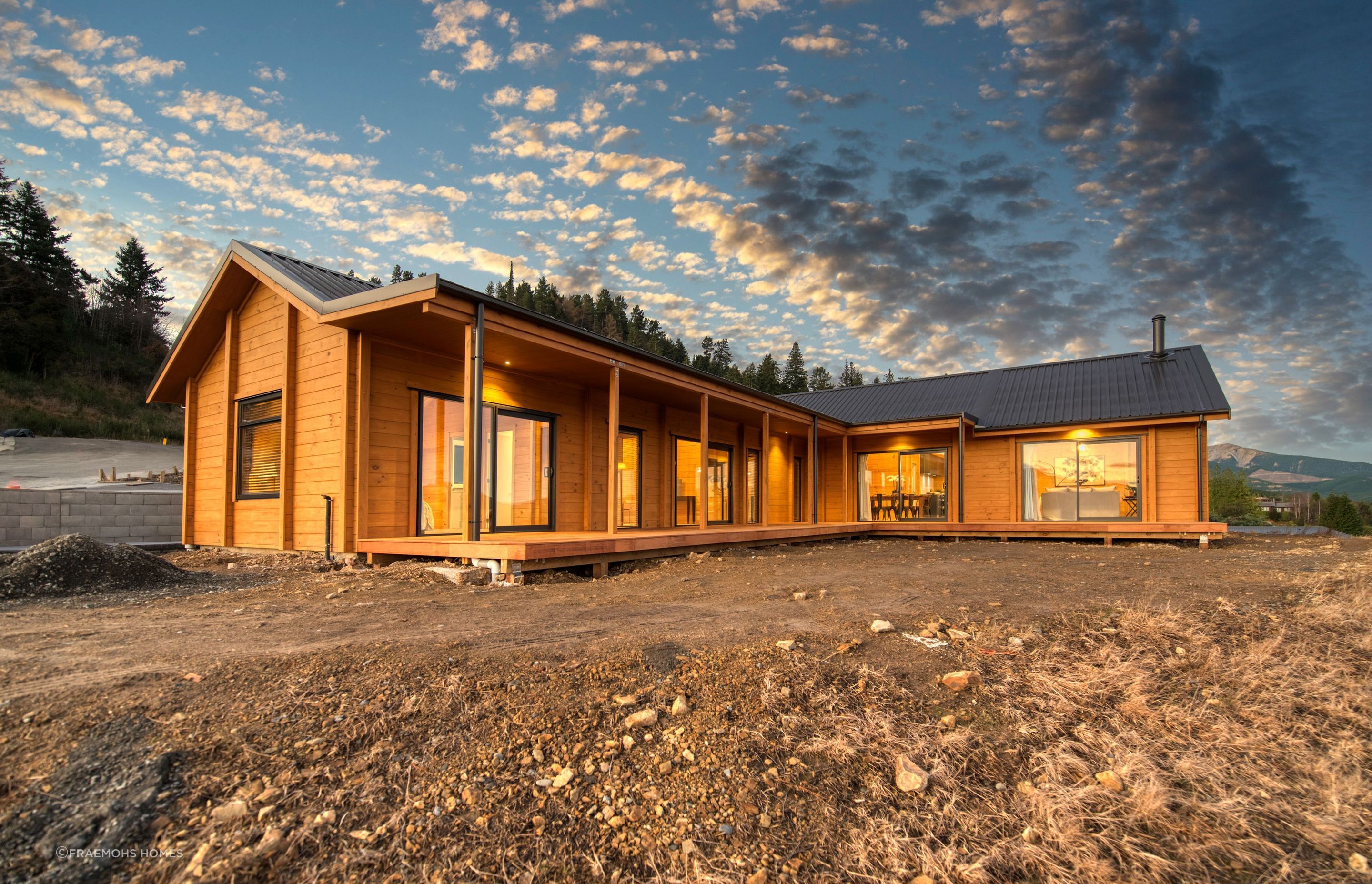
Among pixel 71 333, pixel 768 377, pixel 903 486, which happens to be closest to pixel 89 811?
pixel 903 486

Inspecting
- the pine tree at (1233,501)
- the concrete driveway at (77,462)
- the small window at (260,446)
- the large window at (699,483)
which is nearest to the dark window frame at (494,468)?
the small window at (260,446)

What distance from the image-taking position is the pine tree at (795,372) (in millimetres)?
53469

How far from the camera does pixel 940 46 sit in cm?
1056

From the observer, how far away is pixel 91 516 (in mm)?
9305

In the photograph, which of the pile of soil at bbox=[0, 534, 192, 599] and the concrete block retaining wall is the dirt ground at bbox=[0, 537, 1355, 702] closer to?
the pile of soil at bbox=[0, 534, 192, 599]

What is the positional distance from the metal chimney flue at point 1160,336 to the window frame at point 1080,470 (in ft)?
8.50

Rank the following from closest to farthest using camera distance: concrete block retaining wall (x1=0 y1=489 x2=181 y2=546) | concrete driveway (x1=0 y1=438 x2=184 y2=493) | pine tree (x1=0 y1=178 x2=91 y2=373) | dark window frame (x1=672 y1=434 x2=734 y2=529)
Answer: concrete block retaining wall (x1=0 y1=489 x2=181 y2=546), dark window frame (x1=672 y1=434 x2=734 y2=529), concrete driveway (x1=0 y1=438 x2=184 y2=493), pine tree (x1=0 y1=178 x2=91 y2=373)

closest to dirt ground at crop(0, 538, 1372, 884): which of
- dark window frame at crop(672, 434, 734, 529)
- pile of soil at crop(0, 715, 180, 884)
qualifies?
pile of soil at crop(0, 715, 180, 884)

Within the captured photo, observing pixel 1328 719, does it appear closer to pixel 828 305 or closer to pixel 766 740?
pixel 766 740

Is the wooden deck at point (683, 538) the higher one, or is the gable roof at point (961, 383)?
the gable roof at point (961, 383)

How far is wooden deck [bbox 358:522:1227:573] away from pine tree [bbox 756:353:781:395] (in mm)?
29735

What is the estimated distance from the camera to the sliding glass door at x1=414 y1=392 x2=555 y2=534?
7516 mm

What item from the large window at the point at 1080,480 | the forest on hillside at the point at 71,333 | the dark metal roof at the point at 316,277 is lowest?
the large window at the point at 1080,480

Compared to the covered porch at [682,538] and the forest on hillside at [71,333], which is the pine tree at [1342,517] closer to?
the covered porch at [682,538]
